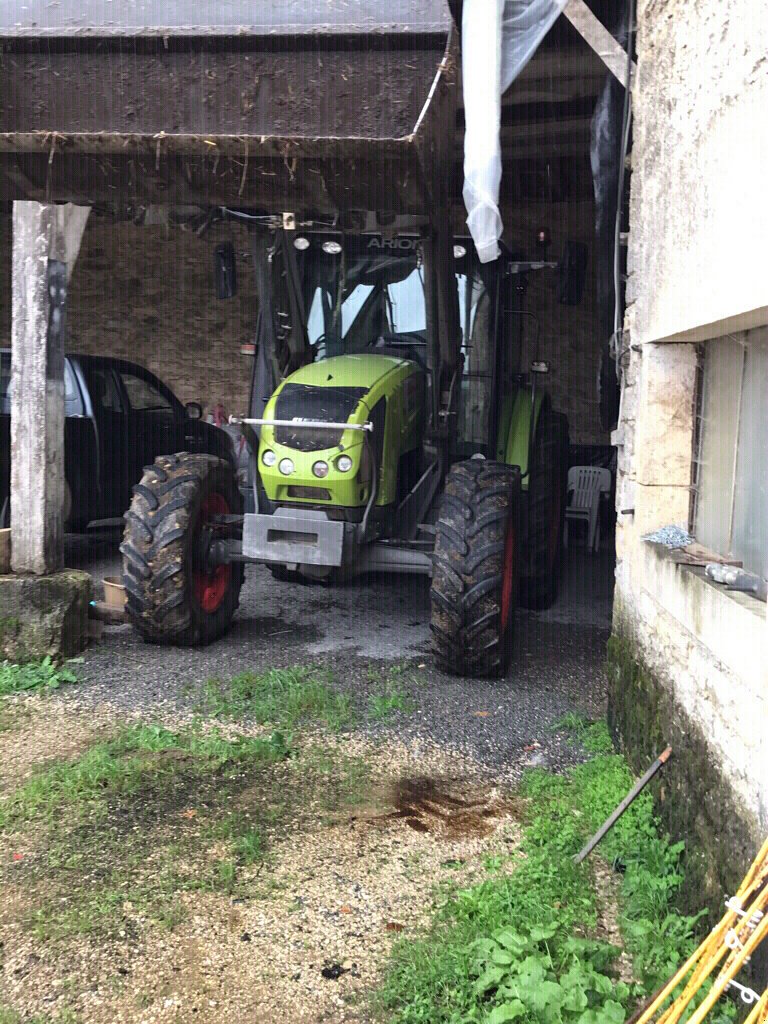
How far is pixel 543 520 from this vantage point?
6.30m

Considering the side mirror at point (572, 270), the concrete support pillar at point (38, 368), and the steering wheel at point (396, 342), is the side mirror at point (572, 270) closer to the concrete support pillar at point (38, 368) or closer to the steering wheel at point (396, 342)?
the steering wheel at point (396, 342)

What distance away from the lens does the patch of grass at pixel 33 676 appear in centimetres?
458

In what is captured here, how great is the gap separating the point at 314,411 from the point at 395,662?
60.1 inches

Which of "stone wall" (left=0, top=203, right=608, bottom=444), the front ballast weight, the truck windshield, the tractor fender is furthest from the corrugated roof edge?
"stone wall" (left=0, top=203, right=608, bottom=444)

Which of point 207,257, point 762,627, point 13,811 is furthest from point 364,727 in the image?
point 207,257

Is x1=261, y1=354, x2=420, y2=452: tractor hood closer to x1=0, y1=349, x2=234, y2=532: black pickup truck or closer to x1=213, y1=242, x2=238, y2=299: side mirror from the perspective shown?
x1=213, y1=242, x2=238, y2=299: side mirror

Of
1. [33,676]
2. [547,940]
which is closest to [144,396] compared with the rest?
[33,676]

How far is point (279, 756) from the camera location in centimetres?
388

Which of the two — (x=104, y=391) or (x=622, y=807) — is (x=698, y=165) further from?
(x=104, y=391)

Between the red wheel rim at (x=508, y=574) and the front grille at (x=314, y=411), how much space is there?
1.09 meters

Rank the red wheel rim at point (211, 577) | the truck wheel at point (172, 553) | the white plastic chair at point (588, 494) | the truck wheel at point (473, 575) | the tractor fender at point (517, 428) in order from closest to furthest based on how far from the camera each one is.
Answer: the truck wheel at point (473, 575), the truck wheel at point (172, 553), the red wheel rim at point (211, 577), the tractor fender at point (517, 428), the white plastic chair at point (588, 494)

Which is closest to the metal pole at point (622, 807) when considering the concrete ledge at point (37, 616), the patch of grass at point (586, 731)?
the patch of grass at point (586, 731)

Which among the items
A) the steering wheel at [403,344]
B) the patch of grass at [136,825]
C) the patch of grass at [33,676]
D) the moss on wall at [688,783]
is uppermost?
the steering wheel at [403,344]

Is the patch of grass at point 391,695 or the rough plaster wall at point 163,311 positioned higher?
the rough plaster wall at point 163,311
